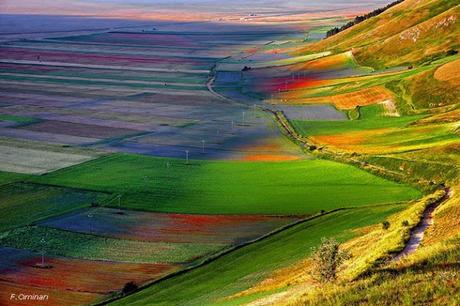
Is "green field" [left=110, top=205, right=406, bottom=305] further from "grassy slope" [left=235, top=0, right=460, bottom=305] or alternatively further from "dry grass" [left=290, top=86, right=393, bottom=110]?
"dry grass" [left=290, top=86, right=393, bottom=110]

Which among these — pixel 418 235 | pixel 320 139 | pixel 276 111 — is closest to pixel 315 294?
pixel 418 235

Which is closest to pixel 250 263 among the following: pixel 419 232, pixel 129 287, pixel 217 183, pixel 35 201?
pixel 129 287

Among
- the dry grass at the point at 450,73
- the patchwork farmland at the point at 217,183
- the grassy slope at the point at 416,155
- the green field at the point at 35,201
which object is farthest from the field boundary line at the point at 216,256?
the dry grass at the point at 450,73

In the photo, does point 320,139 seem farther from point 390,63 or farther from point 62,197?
point 390,63

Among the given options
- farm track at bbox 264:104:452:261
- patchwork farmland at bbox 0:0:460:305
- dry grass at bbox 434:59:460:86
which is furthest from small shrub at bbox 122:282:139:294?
dry grass at bbox 434:59:460:86

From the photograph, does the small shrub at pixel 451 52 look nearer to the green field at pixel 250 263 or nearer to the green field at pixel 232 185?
the green field at pixel 232 185
